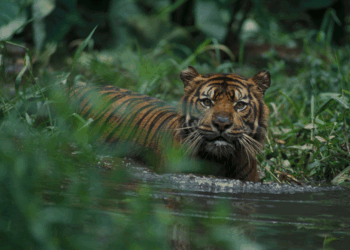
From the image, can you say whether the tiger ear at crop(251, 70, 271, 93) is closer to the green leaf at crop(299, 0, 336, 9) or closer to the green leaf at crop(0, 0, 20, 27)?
the green leaf at crop(0, 0, 20, 27)

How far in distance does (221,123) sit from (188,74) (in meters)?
0.71

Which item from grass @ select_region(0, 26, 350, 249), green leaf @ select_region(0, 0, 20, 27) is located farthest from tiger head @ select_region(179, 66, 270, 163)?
green leaf @ select_region(0, 0, 20, 27)

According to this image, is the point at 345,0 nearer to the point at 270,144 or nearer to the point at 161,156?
the point at 270,144

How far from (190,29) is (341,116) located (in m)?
5.57

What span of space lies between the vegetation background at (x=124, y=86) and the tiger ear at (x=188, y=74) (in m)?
0.84

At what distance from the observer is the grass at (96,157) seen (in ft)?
3.95

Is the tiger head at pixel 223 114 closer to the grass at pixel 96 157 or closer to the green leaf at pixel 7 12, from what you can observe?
the grass at pixel 96 157

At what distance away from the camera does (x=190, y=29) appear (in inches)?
354

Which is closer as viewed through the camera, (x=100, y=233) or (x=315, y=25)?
(x=100, y=233)

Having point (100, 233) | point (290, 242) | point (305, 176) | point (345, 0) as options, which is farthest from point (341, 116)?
point (345, 0)

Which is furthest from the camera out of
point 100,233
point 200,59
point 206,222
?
point 200,59

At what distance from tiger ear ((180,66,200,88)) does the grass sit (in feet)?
2.64

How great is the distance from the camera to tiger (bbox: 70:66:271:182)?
3.03 metres

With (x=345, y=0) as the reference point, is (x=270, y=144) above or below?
below
